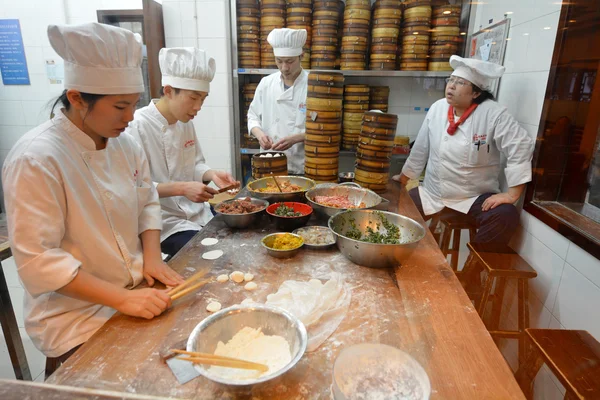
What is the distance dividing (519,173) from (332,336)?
83.3 inches

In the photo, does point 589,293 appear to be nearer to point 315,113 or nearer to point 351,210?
point 351,210

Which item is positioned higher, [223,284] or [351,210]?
[351,210]

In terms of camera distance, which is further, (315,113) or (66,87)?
(315,113)

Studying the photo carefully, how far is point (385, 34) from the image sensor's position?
136 inches

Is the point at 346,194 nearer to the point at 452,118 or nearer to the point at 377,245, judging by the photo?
the point at 377,245

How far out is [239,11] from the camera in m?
3.65

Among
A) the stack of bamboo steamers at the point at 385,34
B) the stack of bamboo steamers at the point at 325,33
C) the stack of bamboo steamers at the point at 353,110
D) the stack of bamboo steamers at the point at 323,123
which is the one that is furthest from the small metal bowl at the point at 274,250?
the stack of bamboo steamers at the point at 385,34

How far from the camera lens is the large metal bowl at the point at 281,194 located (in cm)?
211

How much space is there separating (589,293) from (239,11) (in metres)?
3.77

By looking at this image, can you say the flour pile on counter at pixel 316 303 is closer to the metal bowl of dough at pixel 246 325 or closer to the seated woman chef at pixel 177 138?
the metal bowl of dough at pixel 246 325

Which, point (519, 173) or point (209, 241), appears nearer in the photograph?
point (209, 241)

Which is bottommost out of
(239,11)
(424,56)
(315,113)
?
(315,113)

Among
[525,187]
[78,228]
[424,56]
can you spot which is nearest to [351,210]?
[78,228]

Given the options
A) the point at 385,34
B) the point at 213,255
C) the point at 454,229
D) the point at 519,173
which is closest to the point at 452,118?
the point at 519,173
